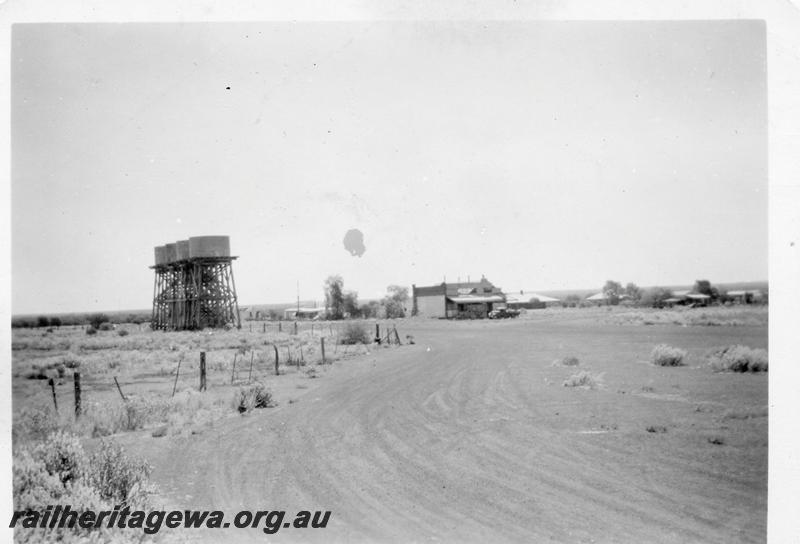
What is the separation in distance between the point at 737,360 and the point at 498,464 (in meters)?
6.14

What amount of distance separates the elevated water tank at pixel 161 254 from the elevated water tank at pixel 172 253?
85 mm

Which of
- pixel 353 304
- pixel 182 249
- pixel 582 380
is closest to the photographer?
pixel 182 249

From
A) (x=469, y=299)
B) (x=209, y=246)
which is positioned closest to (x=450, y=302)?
(x=469, y=299)

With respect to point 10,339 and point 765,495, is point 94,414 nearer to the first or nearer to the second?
point 10,339

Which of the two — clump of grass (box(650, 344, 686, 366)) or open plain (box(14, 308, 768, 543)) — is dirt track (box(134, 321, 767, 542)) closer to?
open plain (box(14, 308, 768, 543))

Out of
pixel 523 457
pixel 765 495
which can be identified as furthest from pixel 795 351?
pixel 523 457

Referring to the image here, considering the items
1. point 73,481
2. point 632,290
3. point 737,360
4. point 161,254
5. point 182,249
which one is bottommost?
point 73,481

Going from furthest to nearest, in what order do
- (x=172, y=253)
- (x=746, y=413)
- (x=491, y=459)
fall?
(x=172, y=253) < (x=746, y=413) < (x=491, y=459)

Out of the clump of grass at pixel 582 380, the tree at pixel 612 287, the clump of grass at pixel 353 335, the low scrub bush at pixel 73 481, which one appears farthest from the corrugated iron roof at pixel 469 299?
the low scrub bush at pixel 73 481

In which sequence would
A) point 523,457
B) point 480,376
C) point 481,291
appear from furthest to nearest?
point 481,291 < point 480,376 < point 523,457

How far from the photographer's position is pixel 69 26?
20.4 ft

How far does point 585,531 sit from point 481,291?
112 ft

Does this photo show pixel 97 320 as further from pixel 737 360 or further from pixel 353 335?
pixel 353 335

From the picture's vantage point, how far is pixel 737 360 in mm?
9609
